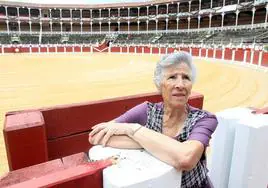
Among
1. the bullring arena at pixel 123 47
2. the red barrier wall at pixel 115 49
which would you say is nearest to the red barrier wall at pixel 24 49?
the bullring arena at pixel 123 47

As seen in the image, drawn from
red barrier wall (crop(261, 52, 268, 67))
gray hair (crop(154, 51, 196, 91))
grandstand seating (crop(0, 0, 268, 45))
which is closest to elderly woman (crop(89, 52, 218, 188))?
gray hair (crop(154, 51, 196, 91))

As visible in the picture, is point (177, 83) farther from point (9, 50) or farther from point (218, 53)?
point (9, 50)

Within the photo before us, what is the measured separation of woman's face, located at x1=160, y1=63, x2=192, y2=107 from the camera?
4.26 ft

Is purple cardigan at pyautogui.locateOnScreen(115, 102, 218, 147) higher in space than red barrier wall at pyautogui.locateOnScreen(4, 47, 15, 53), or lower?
lower

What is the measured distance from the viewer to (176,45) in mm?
27312

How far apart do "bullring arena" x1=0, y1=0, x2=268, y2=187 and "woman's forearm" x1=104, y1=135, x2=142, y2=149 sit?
402 centimetres

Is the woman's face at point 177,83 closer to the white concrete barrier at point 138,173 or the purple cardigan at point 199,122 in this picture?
the purple cardigan at point 199,122

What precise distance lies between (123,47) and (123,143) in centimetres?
3241

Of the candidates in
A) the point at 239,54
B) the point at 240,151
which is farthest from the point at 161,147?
the point at 239,54

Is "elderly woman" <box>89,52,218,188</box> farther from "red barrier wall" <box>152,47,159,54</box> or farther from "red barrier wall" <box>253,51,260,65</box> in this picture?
"red barrier wall" <box>152,47,159,54</box>

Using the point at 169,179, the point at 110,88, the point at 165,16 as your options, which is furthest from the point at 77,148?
the point at 165,16

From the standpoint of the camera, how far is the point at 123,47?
108 ft

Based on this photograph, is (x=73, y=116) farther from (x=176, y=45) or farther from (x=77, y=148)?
(x=176, y=45)

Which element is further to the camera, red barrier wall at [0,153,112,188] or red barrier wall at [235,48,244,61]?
red barrier wall at [235,48,244,61]
